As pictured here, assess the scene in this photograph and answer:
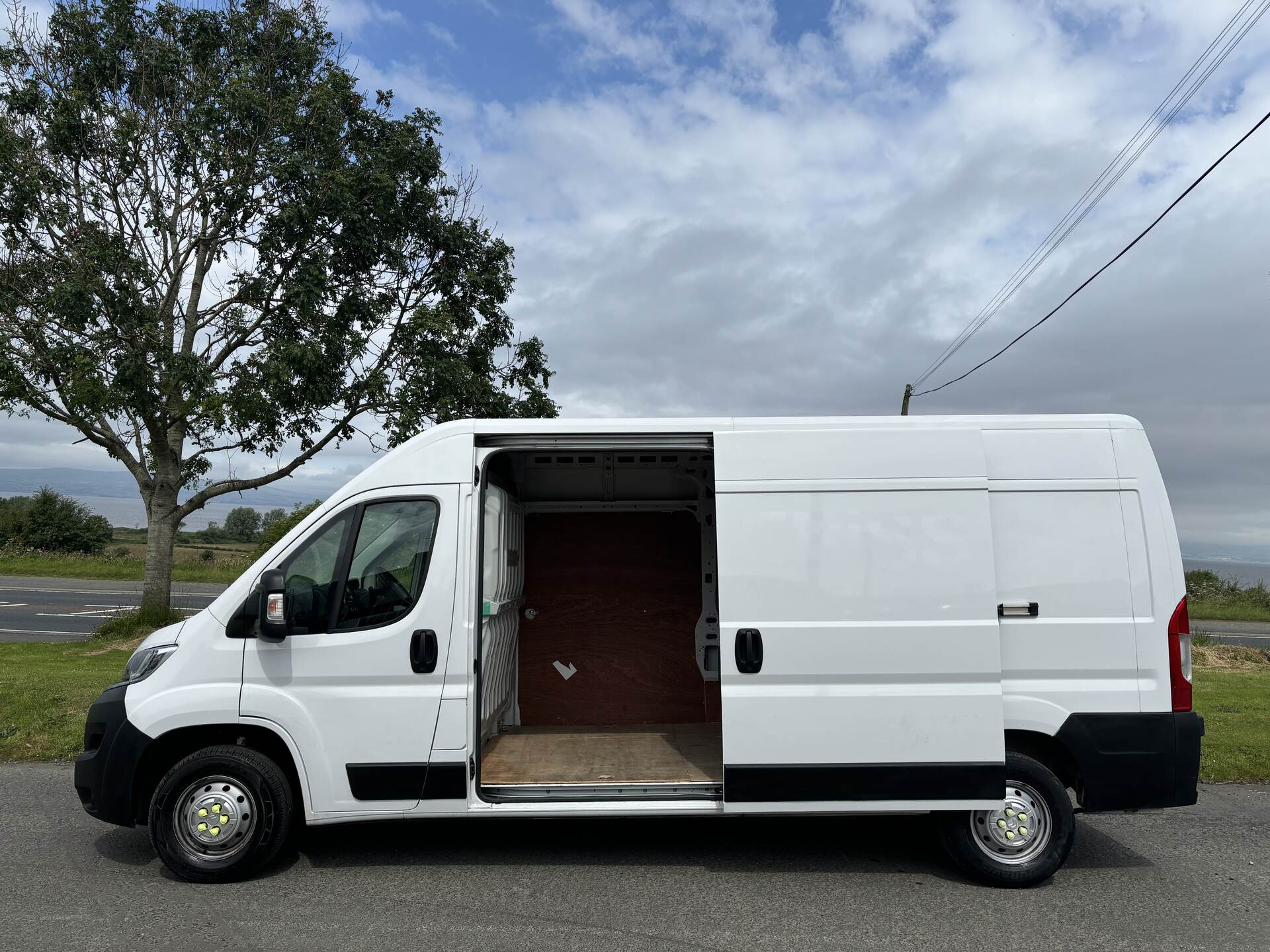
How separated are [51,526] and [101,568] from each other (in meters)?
10.8

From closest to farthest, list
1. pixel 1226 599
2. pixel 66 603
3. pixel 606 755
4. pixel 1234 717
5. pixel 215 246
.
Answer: pixel 606 755 → pixel 1234 717 → pixel 215 246 → pixel 66 603 → pixel 1226 599

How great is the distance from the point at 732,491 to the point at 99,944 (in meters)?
3.57

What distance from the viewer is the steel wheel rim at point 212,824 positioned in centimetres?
453

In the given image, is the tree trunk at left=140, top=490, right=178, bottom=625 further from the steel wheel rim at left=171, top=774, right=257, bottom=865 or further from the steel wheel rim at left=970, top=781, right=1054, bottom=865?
the steel wheel rim at left=970, top=781, right=1054, bottom=865

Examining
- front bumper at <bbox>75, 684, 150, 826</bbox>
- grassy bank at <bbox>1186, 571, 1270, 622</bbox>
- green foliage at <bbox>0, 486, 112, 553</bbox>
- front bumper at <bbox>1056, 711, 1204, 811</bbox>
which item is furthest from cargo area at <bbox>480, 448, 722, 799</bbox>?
green foliage at <bbox>0, 486, 112, 553</bbox>

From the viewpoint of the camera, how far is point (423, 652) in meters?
4.55

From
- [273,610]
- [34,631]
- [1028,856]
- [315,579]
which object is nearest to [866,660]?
[1028,856]

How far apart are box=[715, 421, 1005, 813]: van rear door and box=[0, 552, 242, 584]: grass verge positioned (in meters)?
27.7

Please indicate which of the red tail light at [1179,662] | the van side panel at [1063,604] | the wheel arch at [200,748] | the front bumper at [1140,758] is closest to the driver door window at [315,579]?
the wheel arch at [200,748]

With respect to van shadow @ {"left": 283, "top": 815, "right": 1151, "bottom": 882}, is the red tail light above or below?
above

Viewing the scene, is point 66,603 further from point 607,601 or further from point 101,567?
point 607,601

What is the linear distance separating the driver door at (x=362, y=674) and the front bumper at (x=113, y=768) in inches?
24.1

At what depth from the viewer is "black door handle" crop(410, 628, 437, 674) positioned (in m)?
4.54

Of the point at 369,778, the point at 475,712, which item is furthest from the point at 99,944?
the point at 475,712
